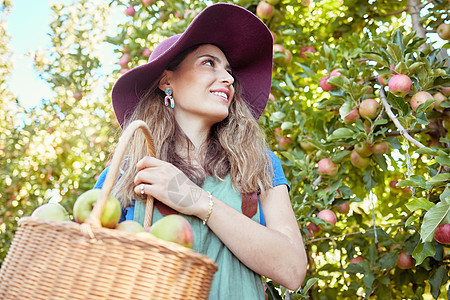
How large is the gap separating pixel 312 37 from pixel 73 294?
249 centimetres

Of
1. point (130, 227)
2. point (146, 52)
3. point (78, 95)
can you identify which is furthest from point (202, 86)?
point (78, 95)

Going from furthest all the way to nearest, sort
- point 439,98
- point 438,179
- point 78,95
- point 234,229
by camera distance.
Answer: point 78,95, point 439,98, point 438,179, point 234,229

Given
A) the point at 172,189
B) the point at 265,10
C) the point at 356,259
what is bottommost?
the point at 356,259

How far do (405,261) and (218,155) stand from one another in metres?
1.06

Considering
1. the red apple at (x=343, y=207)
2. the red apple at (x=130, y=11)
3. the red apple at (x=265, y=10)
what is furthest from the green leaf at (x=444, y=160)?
the red apple at (x=130, y=11)

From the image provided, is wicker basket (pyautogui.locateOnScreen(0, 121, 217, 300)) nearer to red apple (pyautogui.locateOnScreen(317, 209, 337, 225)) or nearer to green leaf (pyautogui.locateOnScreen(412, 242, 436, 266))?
green leaf (pyautogui.locateOnScreen(412, 242, 436, 266))

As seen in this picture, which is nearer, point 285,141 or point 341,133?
point 341,133

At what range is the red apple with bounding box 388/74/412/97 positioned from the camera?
70.1 inches

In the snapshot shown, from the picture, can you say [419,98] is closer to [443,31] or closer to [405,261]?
[443,31]

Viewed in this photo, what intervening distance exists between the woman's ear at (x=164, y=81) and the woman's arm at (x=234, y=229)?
447 millimetres

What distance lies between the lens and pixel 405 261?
6.51 feet

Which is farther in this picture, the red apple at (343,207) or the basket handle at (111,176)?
the red apple at (343,207)

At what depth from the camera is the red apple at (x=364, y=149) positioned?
197 centimetres

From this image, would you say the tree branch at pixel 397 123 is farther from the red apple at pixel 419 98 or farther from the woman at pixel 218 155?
the woman at pixel 218 155
